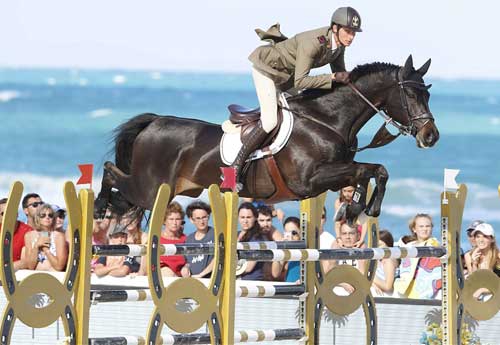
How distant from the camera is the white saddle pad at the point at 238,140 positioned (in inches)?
275

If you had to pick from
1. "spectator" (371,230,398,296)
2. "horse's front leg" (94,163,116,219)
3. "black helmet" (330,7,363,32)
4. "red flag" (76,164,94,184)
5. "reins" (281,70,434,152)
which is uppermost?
"black helmet" (330,7,363,32)

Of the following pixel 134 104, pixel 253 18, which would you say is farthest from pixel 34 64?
pixel 253 18

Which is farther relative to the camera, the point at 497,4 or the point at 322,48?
the point at 497,4

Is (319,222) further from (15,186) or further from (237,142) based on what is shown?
(15,186)

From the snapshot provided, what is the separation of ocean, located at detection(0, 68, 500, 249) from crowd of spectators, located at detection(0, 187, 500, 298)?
34.9 ft

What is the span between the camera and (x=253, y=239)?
798cm

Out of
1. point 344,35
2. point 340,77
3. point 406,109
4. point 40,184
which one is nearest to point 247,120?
point 340,77

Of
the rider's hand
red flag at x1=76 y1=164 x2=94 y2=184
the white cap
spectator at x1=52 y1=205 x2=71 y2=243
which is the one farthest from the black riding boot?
red flag at x1=76 y1=164 x2=94 y2=184

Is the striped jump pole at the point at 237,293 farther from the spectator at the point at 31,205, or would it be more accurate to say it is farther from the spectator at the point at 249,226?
the spectator at the point at 31,205

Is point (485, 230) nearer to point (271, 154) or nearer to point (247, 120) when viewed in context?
point (271, 154)

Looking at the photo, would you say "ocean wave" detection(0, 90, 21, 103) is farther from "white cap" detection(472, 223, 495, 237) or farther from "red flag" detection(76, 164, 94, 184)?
"red flag" detection(76, 164, 94, 184)

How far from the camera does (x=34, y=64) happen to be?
29.2 m

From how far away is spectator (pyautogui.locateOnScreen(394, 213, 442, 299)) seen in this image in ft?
23.7

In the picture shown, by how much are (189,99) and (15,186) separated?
80.4 feet
